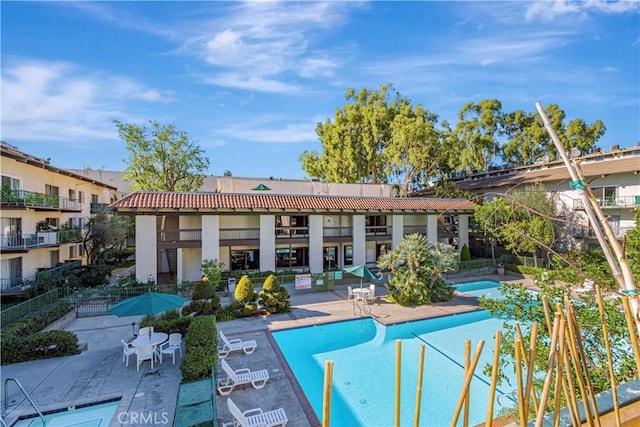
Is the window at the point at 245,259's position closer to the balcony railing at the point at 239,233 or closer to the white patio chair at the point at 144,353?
the balcony railing at the point at 239,233

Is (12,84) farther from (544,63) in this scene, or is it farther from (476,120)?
(476,120)

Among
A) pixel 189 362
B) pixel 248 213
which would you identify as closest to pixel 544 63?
pixel 189 362

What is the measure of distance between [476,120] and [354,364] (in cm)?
4604

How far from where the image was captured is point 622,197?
84.0 ft

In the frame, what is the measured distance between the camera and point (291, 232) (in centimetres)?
2688

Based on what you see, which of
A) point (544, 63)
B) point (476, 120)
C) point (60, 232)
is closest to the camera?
point (544, 63)

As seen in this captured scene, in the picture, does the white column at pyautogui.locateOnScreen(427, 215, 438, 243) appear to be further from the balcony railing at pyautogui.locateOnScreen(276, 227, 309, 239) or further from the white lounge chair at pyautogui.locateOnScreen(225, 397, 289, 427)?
the white lounge chair at pyautogui.locateOnScreen(225, 397, 289, 427)

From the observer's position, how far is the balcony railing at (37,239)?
18.9 meters

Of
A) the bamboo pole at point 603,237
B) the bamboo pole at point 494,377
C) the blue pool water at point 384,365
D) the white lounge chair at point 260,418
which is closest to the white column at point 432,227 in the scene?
the blue pool water at point 384,365

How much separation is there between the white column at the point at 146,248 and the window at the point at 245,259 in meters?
6.01

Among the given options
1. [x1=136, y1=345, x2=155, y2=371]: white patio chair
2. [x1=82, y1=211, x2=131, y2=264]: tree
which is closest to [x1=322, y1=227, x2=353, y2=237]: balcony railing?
[x1=136, y1=345, x2=155, y2=371]: white patio chair

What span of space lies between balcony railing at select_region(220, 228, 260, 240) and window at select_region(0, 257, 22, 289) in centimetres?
1261

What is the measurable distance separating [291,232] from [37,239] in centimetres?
1739

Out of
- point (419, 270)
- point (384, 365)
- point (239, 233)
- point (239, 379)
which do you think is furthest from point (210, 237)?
point (384, 365)
